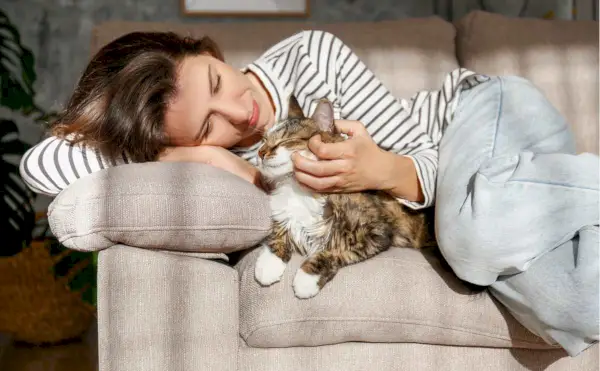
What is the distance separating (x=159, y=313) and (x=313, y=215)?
0.39m

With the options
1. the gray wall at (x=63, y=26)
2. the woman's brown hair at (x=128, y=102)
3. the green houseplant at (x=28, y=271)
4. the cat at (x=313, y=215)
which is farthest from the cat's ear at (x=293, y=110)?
the gray wall at (x=63, y=26)

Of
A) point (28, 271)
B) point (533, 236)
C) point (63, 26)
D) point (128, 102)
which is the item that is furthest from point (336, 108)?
point (63, 26)

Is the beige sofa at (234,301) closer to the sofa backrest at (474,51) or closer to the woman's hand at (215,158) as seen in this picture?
the woman's hand at (215,158)

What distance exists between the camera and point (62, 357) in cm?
217

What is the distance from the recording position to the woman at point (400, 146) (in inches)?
47.8

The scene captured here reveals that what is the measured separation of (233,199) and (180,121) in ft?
0.96

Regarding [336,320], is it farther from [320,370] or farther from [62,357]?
[62,357]

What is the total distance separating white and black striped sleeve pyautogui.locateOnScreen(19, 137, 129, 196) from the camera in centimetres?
144

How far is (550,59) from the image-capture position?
6.90 ft

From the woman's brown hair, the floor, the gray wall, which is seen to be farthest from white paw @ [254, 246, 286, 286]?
the gray wall

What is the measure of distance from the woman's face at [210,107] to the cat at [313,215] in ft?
0.43

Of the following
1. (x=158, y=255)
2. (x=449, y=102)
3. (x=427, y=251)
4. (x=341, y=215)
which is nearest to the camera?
(x=158, y=255)

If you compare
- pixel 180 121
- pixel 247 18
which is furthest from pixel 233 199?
pixel 247 18

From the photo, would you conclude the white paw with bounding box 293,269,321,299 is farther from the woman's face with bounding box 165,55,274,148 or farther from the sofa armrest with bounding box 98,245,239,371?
the woman's face with bounding box 165,55,274,148
